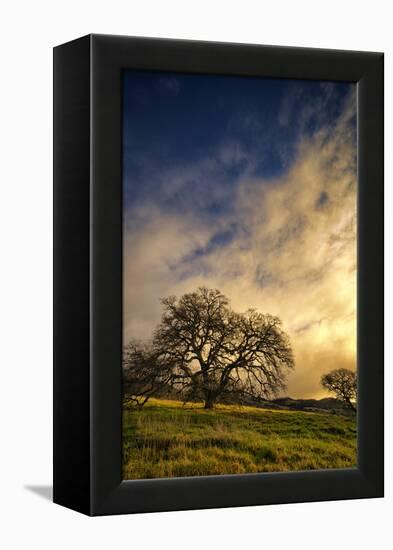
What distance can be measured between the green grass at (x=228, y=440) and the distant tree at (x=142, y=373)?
0.24ft

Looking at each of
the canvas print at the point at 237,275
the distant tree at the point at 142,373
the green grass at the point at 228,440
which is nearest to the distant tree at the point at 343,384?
the canvas print at the point at 237,275

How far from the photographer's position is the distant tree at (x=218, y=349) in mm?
8969

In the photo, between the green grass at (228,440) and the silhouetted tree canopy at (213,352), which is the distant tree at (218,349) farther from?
the green grass at (228,440)

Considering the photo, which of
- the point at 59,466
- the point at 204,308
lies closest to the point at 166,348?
the point at 204,308

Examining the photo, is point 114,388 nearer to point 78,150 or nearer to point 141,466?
point 141,466

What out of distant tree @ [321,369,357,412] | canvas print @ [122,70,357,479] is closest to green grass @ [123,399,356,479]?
canvas print @ [122,70,357,479]

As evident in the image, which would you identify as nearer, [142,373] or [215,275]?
[142,373]

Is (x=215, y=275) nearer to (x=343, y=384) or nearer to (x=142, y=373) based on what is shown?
(x=142, y=373)

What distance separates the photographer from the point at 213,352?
29.9 feet

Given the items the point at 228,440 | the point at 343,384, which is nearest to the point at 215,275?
the point at 228,440

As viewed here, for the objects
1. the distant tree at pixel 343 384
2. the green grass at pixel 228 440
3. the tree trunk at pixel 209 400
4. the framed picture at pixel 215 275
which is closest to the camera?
the framed picture at pixel 215 275

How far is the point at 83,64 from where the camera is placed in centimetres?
885

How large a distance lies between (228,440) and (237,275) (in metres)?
1.02

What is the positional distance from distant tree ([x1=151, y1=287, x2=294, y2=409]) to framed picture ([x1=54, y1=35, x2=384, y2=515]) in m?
0.01
